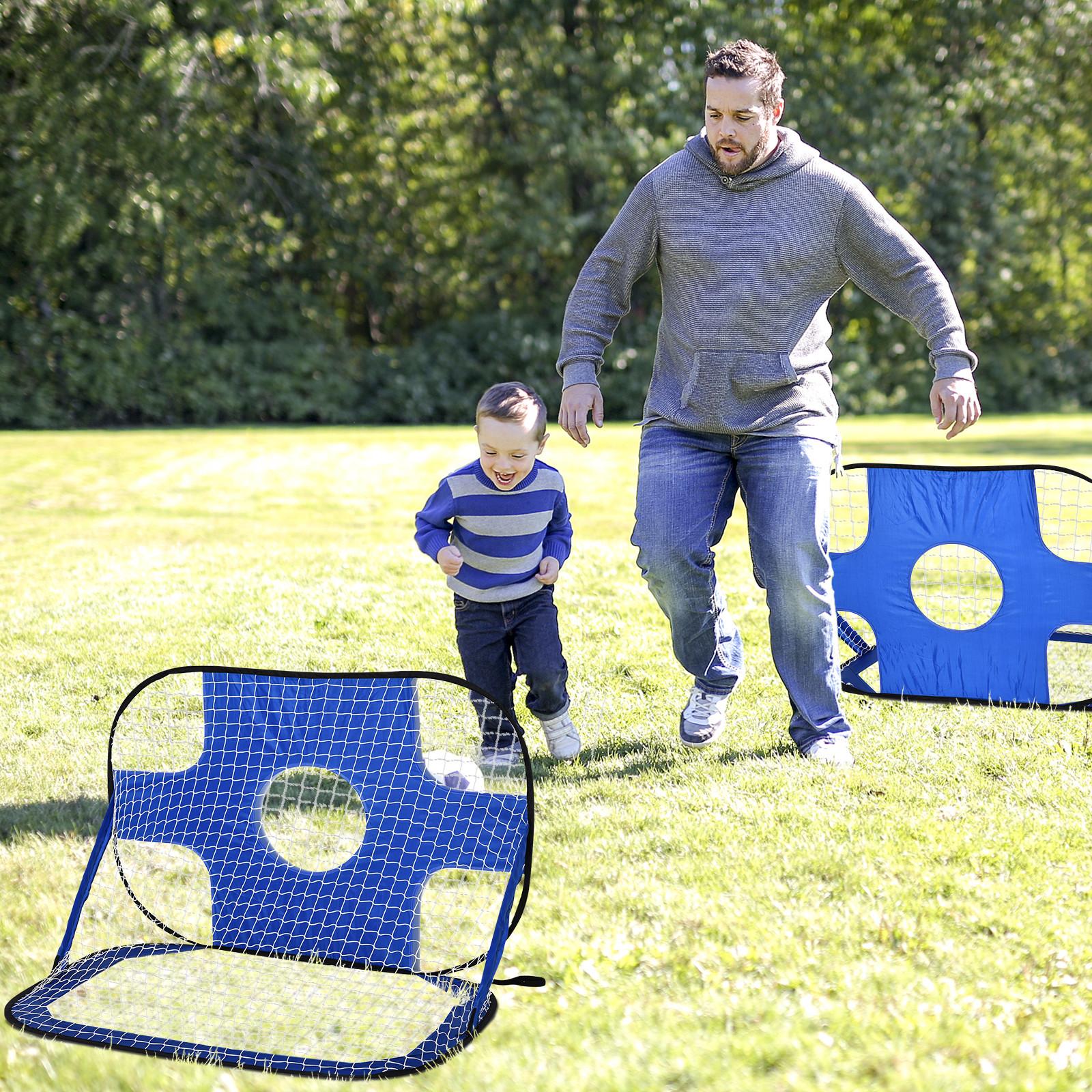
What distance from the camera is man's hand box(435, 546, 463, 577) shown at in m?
3.79

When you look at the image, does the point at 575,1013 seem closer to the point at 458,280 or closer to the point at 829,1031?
the point at 829,1031

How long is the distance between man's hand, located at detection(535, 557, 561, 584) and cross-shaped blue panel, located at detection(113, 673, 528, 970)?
3.11 ft

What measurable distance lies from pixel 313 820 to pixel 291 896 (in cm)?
63

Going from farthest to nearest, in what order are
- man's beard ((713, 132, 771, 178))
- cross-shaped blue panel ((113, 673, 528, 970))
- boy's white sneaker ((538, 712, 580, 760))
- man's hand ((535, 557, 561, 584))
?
boy's white sneaker ((538, 712, 580, 760)) < man's hand ((535, 557, 561, 584)) < man's beard ((713, 132, 771, 178)) < cross-shaped blue panel ((113, 673, 528, 970))

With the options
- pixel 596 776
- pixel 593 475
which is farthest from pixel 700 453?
pixel 593 475

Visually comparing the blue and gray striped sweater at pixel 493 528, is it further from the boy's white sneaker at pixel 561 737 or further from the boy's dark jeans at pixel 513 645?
the boy's white sneaker at pixel 561 737

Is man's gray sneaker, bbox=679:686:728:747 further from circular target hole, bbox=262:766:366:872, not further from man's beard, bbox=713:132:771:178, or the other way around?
man's beard, bbox=713:132:771:178

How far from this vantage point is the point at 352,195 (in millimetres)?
22891

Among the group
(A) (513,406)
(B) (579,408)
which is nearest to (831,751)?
(B) (579,408)

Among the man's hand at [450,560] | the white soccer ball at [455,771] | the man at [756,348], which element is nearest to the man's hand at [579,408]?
the man at [756,348]

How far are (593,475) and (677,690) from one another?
701 centimetres

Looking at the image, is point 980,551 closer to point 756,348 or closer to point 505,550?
point 756,348

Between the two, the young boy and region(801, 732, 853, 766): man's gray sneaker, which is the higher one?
the young boy

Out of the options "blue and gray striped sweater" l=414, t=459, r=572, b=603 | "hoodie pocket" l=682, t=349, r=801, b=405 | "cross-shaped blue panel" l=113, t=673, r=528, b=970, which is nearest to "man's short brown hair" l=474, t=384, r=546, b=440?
"blue and gray striped sweater" l=414, t=459, r=572, b=603
